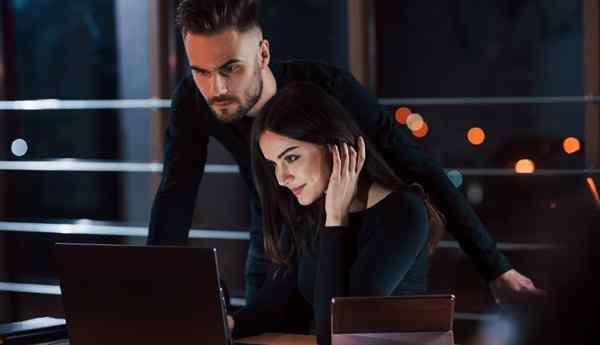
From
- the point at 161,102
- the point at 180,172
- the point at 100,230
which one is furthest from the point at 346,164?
the point at 100,230

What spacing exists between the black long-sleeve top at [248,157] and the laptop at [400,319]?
97 centimetres

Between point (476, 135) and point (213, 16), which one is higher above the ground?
point (213, 16)

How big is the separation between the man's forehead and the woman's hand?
1.89 ft

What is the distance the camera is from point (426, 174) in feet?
8.60

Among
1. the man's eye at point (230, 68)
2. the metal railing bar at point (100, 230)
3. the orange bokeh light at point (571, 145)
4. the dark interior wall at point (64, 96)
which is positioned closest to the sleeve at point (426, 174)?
the man's eye at point (230, 68)

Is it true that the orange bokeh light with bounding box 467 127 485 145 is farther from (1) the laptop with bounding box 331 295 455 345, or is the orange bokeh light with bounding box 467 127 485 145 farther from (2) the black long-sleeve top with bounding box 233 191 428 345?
(1) the laptop with bounding box 331 295 455 345

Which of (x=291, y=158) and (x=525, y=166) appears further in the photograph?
(x=525, y=166)

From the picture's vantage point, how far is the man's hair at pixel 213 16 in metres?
2.68

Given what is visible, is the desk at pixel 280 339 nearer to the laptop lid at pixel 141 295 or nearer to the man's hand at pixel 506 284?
the laptop lid at pixel 141 295

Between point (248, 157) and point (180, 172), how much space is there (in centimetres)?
21

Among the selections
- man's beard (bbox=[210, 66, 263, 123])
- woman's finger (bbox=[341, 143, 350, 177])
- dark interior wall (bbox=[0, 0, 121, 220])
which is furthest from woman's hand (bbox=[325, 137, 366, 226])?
dark interior wall (bbox=[0, 0, 121, 220])

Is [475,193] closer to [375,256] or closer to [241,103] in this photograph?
[241,103]

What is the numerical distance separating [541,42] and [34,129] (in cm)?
266

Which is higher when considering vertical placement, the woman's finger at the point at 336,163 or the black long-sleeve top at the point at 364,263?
the woman's finger at the point at 336,163
